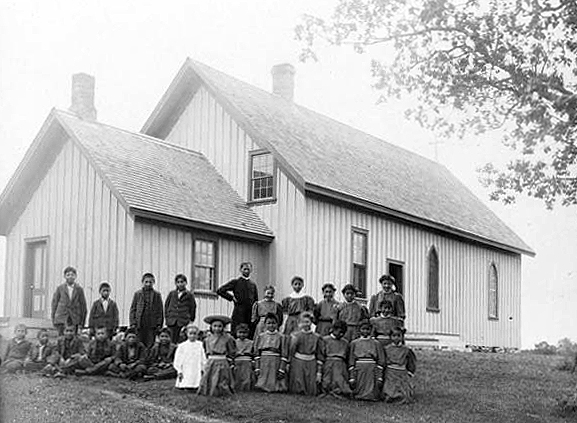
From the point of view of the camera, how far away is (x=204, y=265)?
20.9 m

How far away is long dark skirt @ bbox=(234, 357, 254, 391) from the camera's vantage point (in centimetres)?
1517

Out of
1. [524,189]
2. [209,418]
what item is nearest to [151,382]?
[209,418]

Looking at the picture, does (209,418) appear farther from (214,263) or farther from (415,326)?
(415,326)

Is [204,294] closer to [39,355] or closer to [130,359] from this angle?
[130,359]

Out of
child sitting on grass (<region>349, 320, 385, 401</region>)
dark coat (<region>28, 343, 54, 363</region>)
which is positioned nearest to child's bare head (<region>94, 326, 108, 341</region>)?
dark coat (<region>28, 343, 54, 363</region>)

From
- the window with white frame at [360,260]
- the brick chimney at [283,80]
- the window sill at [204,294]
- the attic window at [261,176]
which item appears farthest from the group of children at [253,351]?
the brick chimney at [283,80]

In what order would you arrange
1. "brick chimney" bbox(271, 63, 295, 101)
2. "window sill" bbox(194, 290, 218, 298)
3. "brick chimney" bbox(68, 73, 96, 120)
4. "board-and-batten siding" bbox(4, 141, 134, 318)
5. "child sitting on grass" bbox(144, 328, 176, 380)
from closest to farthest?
"child sitting on grass" bbox(144, 328, 176, 380), "board-and-batten siding" bbox(4, 141, 134, 318), "window sill" bbox(194, 290, 218, 298), "brick chimney" bbox(68, 73, 96, 120), "brick chimney" bbox(271, 63, 295, 101)

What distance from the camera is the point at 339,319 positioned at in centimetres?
1644

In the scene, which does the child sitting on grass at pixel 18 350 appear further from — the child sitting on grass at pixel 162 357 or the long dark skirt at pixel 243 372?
the long dark skirt at pixel 243 372

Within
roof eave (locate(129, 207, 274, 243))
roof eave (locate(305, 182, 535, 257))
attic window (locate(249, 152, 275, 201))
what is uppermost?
attic window (locate(249, 152, 275, 201))

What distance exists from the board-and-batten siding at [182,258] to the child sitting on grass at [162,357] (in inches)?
102

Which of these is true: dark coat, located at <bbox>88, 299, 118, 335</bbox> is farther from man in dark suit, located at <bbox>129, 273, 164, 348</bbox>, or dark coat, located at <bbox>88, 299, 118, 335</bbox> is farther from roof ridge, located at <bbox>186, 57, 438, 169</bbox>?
roof ridge, located at <bbox>186, 57, 438, 169</bbox>

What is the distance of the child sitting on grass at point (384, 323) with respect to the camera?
51.5 feet

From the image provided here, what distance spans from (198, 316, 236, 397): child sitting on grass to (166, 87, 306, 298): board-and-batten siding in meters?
6.78
